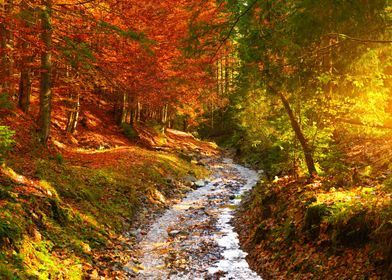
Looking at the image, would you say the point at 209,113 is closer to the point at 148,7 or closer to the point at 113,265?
the point at 148,7

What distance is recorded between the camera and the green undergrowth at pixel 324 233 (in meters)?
7.32

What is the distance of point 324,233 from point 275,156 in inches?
513

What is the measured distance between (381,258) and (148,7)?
22.1 metres

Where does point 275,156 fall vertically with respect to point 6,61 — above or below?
below

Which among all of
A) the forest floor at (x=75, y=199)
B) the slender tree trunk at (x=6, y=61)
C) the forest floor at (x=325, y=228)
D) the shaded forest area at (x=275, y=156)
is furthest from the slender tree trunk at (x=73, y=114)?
the forest floor at (x=325, y=228)

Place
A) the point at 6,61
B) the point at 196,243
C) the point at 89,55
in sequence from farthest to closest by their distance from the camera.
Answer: the point at 6,61, the point at 196,243, the point at 89,55

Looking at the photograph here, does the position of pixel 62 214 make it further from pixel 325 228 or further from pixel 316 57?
pixel 316 57

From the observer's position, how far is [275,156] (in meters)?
21.8

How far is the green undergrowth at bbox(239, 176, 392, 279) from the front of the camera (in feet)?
24.0

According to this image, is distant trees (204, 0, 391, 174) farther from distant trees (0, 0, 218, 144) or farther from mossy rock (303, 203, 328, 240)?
mossy rock (303, 203, 328, 240)

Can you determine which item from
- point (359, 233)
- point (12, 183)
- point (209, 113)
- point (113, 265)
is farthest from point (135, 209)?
point (209, 113)

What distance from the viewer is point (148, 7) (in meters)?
24.6

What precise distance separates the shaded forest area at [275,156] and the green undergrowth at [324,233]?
4 centimetres

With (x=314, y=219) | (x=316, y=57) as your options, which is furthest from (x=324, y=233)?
(x=316, y=57)
